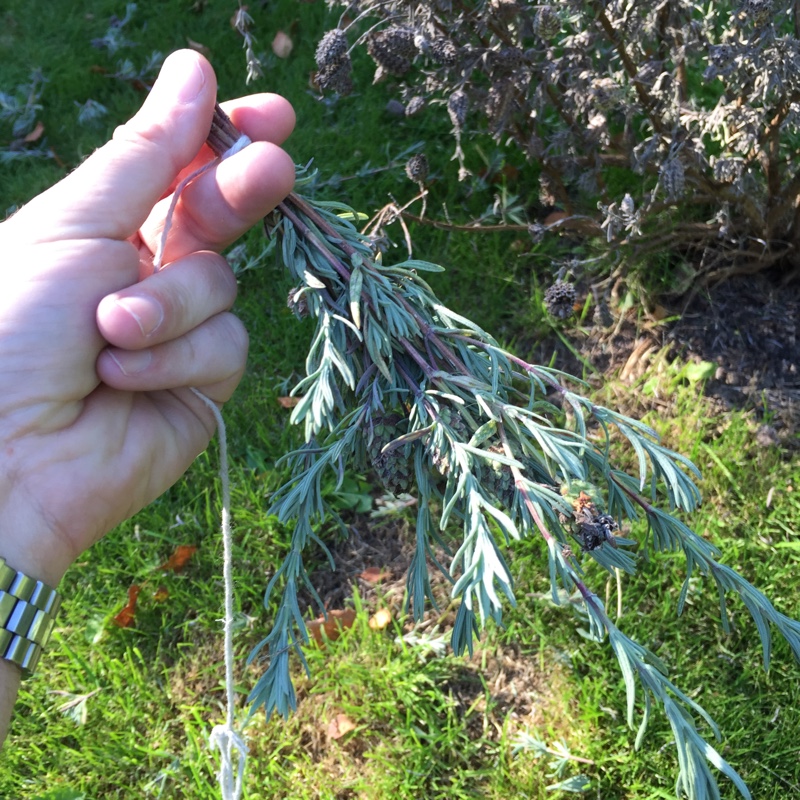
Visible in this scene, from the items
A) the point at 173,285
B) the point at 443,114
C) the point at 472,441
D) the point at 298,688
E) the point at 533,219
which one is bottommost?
the point at 298,688

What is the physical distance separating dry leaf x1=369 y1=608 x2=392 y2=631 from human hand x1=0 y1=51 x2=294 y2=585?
0.90m

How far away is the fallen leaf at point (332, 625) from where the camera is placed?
2.41m

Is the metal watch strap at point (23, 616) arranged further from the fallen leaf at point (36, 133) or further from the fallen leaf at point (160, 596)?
the fallen leaf at point (36, 133)

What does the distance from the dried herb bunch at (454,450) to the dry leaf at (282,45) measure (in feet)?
7.86

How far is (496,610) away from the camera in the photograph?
4.01ft

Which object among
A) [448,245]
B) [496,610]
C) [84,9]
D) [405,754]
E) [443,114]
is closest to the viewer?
[496,610]

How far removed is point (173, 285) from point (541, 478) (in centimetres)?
88

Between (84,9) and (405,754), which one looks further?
(84,9)

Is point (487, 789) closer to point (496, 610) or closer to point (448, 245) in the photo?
point (496, 610)

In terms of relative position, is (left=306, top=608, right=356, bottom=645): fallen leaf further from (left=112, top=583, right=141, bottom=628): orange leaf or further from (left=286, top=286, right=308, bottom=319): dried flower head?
(left=286, top=286, right=308, bottom=319): dried flower head

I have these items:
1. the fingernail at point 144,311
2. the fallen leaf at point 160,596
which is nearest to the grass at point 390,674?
the fallen leaf at point 160,596

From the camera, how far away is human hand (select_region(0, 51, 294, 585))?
161 cm

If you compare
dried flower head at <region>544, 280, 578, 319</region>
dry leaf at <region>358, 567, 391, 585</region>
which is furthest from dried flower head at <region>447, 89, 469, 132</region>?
dry leaf at <region>358, 567, 391, 585</region>

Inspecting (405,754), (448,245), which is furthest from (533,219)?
(405,754)
